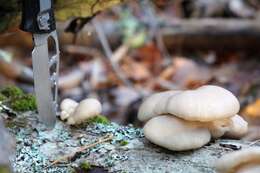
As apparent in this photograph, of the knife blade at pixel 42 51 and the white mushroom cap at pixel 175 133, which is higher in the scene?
the knife blade at pixel 42 51

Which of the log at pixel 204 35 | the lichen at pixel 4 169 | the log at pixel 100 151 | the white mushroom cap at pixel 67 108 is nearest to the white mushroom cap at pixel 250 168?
the log at pixel 100 151

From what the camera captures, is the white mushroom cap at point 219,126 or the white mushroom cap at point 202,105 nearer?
the white mushroom cap at point 202,105

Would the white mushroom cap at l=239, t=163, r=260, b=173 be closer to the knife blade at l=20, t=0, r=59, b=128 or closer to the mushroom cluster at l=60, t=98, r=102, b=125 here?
the mushroom cluster at l=60, t=98, r=102, b=125

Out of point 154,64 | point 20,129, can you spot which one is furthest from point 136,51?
point 20,129

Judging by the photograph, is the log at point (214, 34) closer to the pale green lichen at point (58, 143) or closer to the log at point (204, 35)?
the log at point (204, 35)

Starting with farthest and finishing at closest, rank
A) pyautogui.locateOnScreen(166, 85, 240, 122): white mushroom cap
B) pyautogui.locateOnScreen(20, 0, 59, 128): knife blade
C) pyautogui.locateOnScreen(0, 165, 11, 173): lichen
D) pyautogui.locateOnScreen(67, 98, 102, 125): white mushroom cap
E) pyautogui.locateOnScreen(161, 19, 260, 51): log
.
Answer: pyautogui.locateOnScreen(161, 19, 260, 51): log, pyautogui.locateOnScreen(67, 98, 102, 125): white mushroom cap, pyautogui.locateOnScreen(20, 0, 59, 128): knife blade, pyautogui.locateOnScreen(166, 85, 240, 122): white mushroom cap, pyautogui.locateOnScreen(0, 165, 11, 173): lichen

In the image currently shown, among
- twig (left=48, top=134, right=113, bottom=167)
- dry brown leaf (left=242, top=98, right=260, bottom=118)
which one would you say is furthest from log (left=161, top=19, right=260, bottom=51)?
twig (left=48, top=134, right=113, bottom=167)
